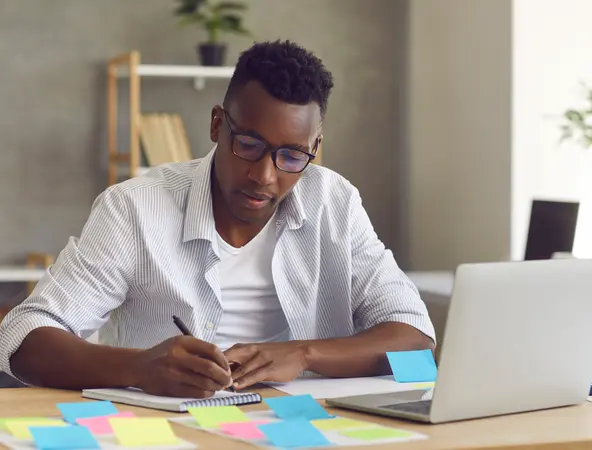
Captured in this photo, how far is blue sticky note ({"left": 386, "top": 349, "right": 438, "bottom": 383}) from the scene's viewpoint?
4.88 feet

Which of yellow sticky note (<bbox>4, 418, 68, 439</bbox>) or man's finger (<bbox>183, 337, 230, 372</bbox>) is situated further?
man's finger (<bbox>183, 337, 230, 372</bbox>)

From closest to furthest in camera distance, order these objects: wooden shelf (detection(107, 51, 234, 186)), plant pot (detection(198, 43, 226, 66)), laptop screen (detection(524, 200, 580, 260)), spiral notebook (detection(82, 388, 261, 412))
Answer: spiral notebook (detection(82, 388, 261, 412)) → laptop screen (detection(524, 200, 580, 260)) → wooden shelf (detection(107, 51, 234, 186)) → plant pot (detection(198, 43, 226, 66))

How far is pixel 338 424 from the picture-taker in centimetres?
119

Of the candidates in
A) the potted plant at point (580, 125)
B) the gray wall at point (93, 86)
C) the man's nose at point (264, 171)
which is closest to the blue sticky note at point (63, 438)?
the man's nose at point (264, 171)

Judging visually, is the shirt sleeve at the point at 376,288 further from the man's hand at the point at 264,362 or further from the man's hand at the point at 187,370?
the man's hand at the point at 187,370

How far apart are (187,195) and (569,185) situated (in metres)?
2.10

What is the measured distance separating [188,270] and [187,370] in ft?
1.45

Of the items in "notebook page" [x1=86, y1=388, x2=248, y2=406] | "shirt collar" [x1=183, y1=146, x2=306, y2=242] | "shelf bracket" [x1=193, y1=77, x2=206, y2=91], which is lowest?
"notebook page" [x1=86, y1=388, x2=248, y2=406]

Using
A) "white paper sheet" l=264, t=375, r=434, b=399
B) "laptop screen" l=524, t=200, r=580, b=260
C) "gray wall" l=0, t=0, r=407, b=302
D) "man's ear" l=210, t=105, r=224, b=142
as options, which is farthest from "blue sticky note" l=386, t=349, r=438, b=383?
"gray wall" l=0, t=0, r=407, b=302

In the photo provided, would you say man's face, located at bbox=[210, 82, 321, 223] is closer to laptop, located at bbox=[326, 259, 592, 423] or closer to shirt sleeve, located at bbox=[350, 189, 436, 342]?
shirt sleeve, located at bbox=[350, 189, 436, 342]

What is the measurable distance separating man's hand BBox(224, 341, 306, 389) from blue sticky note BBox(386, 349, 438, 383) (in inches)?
6.5

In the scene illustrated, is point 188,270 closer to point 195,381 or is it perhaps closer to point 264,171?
point 264,171

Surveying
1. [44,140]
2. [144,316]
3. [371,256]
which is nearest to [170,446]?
[144,316]

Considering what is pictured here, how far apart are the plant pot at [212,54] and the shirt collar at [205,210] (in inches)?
86.2
